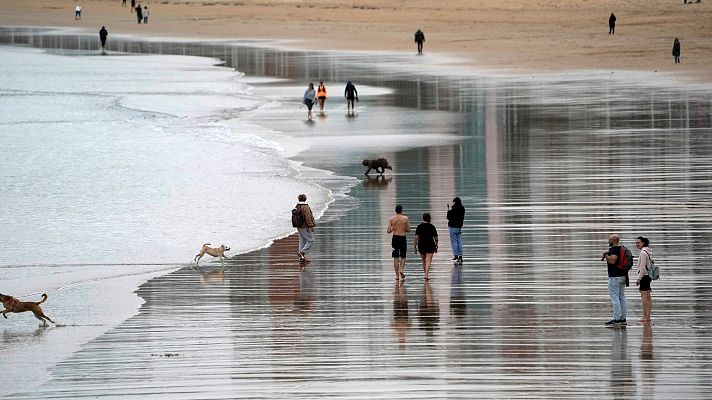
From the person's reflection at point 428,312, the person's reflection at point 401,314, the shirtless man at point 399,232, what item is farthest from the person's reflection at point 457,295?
the shirtless man at point 399,232

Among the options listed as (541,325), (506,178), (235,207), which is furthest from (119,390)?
(506,178)

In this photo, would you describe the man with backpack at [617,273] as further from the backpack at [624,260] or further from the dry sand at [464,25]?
the dry sand at [464,25]

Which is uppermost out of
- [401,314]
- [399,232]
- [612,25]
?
[612,25]

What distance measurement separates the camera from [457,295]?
59.7 ft

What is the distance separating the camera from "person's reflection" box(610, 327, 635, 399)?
1370 cm

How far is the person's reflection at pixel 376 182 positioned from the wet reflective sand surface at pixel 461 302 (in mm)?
87

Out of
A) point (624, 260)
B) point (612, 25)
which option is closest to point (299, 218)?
point (624, 260)

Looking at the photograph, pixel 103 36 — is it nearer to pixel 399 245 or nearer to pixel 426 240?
pixel 399 245

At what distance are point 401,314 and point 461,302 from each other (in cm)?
93

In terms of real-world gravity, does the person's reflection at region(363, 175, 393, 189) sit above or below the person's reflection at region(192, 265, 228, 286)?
above

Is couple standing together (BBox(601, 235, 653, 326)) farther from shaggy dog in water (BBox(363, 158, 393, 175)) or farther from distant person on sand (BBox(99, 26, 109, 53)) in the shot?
distant person on sand (BBox(99, 26, 109, 53))

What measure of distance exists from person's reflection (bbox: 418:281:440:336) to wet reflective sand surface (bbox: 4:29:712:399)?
0.03 m

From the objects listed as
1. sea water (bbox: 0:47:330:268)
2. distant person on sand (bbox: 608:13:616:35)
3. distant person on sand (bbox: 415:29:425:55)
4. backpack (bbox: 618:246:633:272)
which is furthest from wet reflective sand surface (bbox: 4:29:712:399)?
distant person on sand (bbox: 608:13:616:35)

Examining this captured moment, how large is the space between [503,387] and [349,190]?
15544 mm
